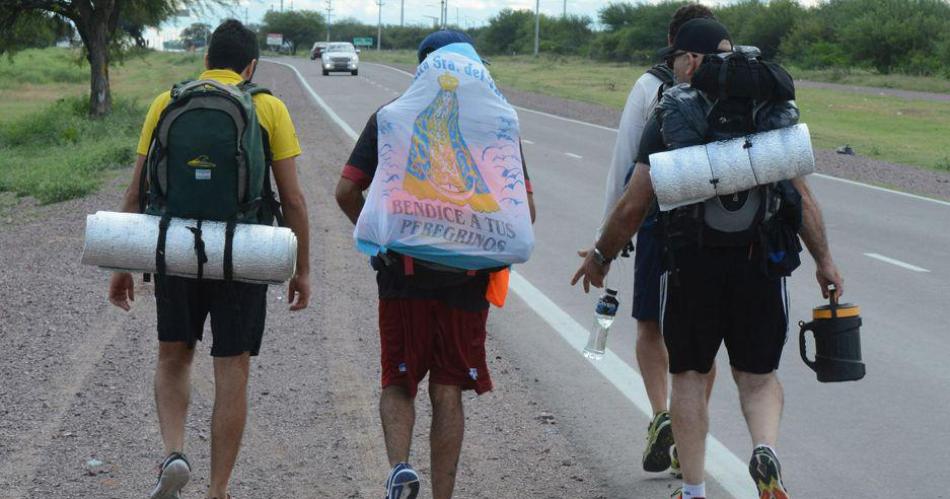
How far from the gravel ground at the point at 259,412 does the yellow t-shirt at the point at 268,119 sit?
1371mm

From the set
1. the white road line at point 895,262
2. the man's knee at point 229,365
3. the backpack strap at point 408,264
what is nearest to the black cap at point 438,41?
the backpack strap at point 408,264

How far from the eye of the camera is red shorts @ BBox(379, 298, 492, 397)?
4.50 meters

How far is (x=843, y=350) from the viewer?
4.68 metres

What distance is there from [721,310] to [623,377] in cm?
267

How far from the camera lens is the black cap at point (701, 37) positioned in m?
4.77

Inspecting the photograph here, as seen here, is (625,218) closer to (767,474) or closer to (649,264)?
(649,264)

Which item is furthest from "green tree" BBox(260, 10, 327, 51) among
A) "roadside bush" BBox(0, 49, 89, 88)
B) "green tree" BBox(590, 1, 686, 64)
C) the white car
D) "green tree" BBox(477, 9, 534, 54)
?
the white car

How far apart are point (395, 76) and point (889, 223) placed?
47253 mm

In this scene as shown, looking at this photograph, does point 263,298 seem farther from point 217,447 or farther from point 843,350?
point 843,350

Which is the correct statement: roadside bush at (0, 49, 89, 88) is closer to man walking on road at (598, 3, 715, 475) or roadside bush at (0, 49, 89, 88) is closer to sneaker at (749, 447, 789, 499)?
man walking on road at (598, 3, 715, 475)

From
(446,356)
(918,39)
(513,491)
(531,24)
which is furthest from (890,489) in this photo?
(531,24)

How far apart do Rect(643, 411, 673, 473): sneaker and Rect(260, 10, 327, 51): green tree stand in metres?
169

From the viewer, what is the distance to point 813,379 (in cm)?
730

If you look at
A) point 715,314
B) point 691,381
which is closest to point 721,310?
point 715,314
